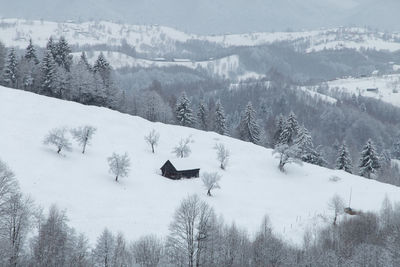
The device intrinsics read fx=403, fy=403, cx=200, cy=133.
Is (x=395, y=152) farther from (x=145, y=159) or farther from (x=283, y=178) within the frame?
(x=145, y=159)

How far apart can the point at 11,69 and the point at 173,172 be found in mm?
46572

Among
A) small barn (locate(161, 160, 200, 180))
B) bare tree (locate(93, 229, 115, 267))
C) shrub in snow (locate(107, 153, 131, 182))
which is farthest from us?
small barn (locate(161, 160, 200, 180))

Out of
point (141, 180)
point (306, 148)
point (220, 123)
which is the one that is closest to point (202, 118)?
point (220, 123)

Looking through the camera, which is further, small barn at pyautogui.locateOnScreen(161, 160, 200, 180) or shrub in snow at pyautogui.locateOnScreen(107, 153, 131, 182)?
small barn at pyautogui.locateOnScreen(161, 160, 200, 180)

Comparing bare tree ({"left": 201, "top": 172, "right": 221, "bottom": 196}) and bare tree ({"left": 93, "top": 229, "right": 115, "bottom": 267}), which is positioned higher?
bare tree ({"left": 201, "top": 172, "right": 221, "bottom": 196})

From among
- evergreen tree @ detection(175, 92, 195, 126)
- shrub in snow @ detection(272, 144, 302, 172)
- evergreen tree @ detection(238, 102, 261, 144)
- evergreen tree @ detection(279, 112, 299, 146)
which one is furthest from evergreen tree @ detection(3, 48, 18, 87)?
evergreen tree @ detection(279, 112, 299, 146)

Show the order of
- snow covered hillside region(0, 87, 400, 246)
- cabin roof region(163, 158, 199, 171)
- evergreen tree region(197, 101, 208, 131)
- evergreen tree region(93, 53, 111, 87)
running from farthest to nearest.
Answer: evergreen tree region(197, 101, 208, 131), evergreen tree region(93, 53, 111, 87), cabin roof region(163, 158, 199, 171), snow covered hillside region(0, 87, 400, 246)

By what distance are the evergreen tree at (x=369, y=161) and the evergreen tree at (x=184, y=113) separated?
3651 cm

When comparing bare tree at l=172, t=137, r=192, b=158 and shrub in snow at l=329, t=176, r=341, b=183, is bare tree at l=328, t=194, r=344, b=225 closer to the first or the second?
shrub in snow at l=329, t=176, r=341, b=183

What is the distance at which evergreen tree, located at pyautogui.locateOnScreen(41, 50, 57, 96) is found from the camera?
7844 centimetres

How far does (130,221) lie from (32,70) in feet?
181

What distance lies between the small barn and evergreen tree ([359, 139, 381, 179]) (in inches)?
1383

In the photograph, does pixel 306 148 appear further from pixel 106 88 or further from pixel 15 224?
pixel 15 224

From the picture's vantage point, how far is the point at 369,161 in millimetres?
73562
